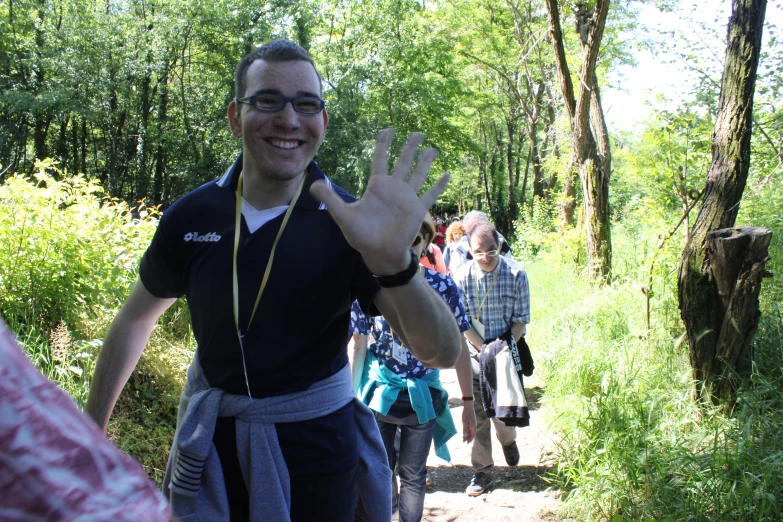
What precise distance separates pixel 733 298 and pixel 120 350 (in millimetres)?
4190

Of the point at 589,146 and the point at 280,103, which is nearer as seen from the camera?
the point at 280,103

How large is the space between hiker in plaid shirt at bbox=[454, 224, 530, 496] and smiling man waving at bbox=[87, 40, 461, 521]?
331 cm

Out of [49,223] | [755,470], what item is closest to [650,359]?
[755,470]

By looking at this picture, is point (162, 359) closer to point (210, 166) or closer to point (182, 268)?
point (182, 268)

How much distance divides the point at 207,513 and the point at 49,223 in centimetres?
387

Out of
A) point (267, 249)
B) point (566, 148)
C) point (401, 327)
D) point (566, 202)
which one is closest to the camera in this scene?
point (401, 327)

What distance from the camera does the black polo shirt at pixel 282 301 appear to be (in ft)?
6.51

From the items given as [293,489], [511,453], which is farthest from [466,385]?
[293,489]

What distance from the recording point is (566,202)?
A: 42.1 ft

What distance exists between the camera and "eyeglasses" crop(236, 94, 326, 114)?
→ 2121mm

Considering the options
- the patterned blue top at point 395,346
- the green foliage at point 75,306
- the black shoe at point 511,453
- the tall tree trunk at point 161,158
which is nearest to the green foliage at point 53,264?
the green foliage at point 75,306

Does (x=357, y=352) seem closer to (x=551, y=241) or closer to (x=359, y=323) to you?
(x=359, y=323)

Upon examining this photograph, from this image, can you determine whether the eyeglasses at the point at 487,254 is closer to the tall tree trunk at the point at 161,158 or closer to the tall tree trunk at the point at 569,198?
the tall tree trunk at the point at 569,198

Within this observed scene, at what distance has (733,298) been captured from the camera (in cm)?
466
